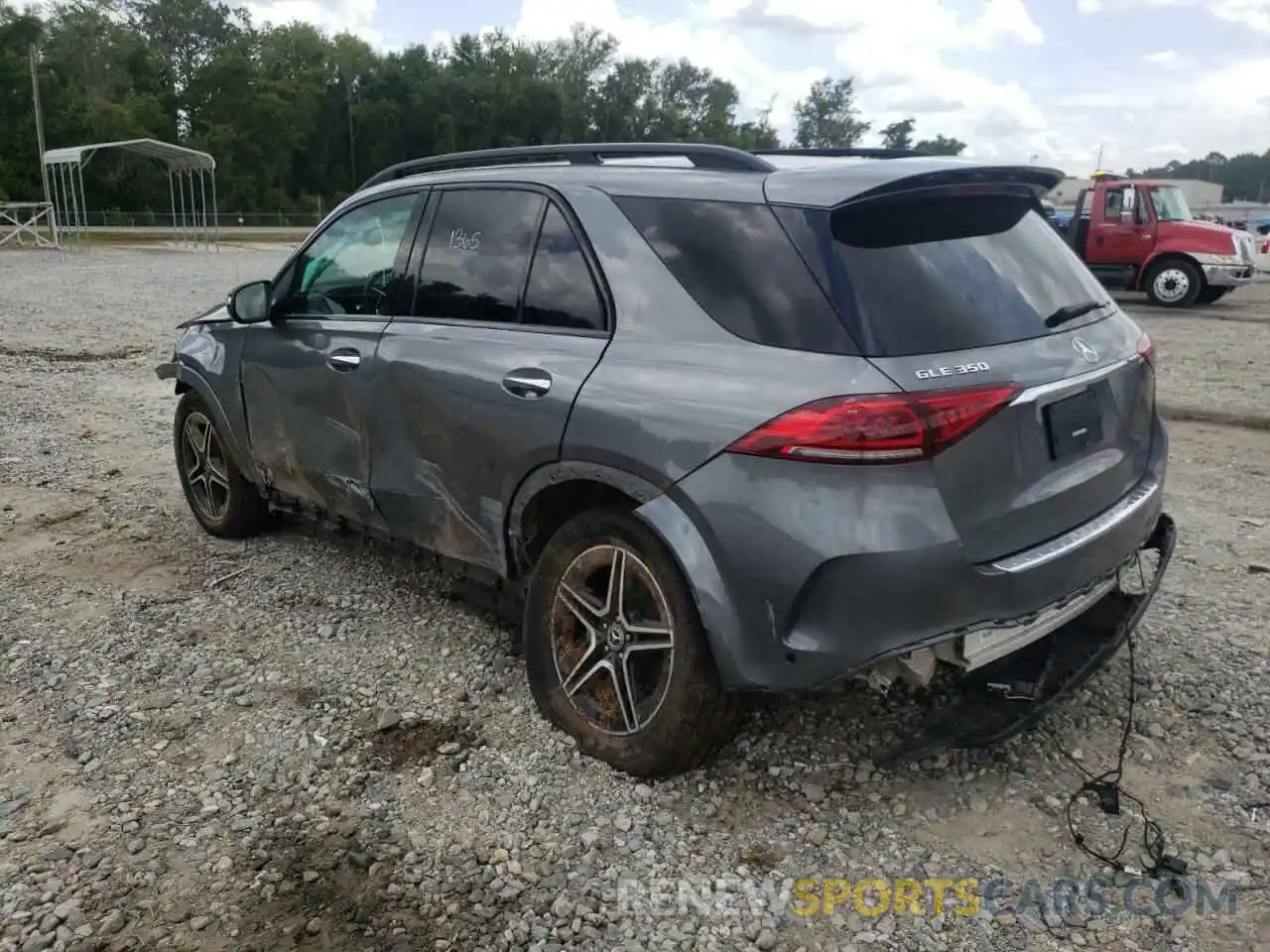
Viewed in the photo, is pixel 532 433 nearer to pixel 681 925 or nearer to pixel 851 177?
pixel 851 177

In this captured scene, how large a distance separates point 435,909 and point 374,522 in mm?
1818

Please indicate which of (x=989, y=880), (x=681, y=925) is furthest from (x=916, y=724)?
(x=681, y=925)

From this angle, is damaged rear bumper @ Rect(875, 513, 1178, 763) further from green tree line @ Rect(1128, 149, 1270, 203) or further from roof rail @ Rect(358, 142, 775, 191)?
green tree line @ Rect(1128, 149, 1270, 203)

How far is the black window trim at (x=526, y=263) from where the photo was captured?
10.2 feet

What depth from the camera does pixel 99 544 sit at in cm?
514

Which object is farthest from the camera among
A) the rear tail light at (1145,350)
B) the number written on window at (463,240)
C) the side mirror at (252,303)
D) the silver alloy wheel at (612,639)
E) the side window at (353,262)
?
the side mirror at (252,303)

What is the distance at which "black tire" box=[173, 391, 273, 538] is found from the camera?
16.6 feet

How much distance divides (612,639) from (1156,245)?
16257 mm

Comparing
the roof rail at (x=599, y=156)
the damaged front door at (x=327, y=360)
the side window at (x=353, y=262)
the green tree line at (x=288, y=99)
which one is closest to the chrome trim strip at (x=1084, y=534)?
the roof rail at (x=599, y=156)

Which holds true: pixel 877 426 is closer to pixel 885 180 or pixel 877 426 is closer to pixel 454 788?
pixel 885 180

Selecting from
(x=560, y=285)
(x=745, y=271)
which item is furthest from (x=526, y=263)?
(x=745, y=271)

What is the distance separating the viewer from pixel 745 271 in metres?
2.79

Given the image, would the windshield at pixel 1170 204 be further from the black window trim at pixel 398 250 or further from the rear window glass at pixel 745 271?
the rear window glass at pixel 745 271

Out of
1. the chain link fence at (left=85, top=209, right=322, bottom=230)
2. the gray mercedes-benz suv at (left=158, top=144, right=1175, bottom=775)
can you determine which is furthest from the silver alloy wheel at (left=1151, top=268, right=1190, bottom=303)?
the chain link fence at (left=85, top=209, right=322, bottom=230)
